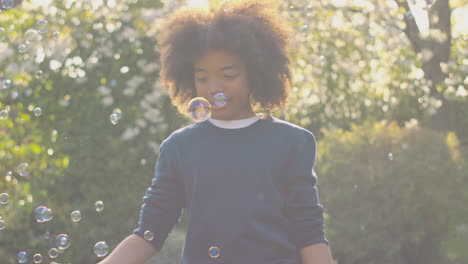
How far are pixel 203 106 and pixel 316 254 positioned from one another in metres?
0.68

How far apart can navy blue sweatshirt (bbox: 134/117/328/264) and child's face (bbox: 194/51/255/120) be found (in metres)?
0.08

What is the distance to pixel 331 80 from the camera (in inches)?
360

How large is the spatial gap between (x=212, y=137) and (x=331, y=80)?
7.10 m

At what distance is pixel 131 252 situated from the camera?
7.25ft

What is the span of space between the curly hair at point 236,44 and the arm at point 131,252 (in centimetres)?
65

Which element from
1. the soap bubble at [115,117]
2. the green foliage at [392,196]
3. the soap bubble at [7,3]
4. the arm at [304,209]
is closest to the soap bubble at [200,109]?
the arm at [304,209]

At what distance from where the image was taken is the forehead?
2.23 metres

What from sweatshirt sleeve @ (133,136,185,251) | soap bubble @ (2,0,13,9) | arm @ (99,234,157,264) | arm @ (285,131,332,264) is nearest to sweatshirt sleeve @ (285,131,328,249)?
arm @ (285,131,332,264)

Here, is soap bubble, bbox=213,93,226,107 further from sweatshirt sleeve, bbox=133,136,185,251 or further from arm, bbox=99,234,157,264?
arm, bbox=99,234,157,264

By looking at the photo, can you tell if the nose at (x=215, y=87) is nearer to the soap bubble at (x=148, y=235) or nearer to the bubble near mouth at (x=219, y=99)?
the bubble near mouth at (x=219, y=99)

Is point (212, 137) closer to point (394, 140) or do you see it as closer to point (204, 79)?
point (204, 79)

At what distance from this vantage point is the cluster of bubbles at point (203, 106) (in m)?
2.17

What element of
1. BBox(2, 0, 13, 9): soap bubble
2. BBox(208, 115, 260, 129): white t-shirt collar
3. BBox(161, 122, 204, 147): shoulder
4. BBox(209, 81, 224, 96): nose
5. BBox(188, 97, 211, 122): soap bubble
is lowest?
BBox(161, 122, 204, 147): shoulder

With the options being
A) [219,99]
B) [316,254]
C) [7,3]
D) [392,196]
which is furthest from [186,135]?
[392,196]
